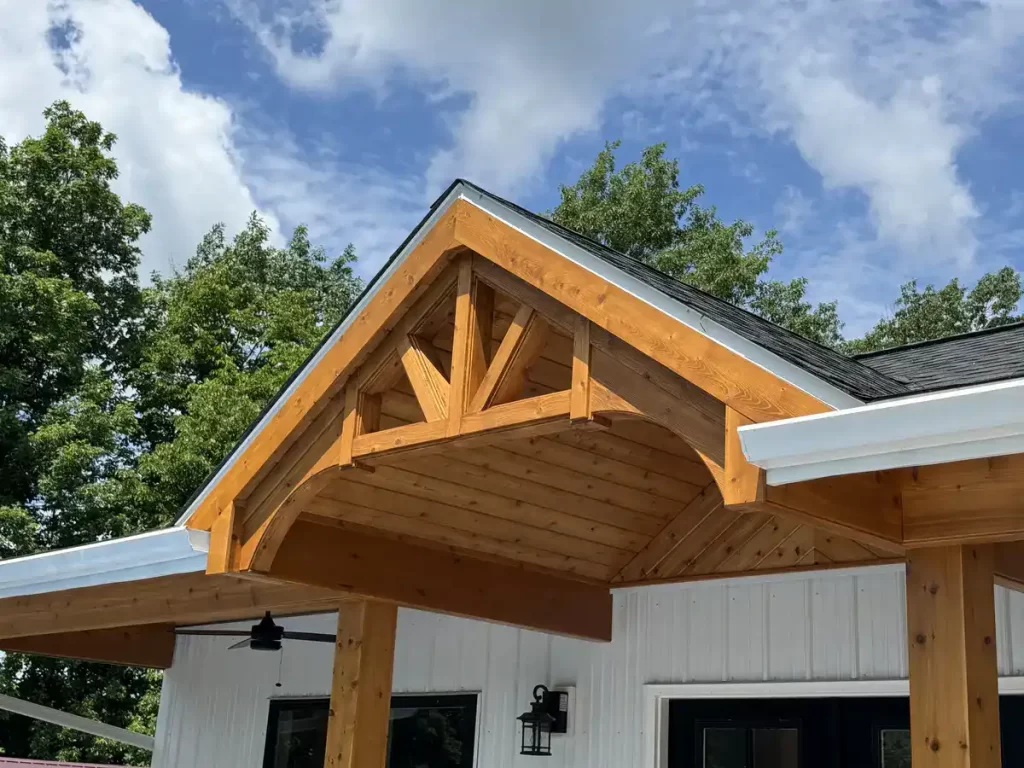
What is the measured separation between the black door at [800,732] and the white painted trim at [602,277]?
2.29 m

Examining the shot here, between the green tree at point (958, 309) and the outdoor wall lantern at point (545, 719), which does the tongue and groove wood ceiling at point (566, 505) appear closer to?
the outdoor wall lantern at point (545, 719)

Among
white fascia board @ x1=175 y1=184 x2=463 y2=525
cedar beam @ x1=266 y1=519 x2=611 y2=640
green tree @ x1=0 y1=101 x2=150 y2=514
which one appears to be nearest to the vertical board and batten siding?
cedar beam @ x1=266 y1=519 x2=611 y2=640

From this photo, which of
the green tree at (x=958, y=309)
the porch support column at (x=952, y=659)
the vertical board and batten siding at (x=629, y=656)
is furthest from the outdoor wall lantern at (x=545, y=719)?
the green tree at (x=958, y=309)

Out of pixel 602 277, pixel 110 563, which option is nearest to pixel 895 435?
pixel 602 277

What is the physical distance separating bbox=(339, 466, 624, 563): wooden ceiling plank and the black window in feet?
4.47

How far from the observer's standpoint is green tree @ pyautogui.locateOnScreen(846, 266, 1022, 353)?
19812mm

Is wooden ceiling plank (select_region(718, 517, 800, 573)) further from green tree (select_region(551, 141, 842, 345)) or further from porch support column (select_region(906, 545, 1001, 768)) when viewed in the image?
green tree (select_region(551, 141, 842, 345))

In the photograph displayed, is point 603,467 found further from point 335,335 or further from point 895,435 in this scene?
point 895,435

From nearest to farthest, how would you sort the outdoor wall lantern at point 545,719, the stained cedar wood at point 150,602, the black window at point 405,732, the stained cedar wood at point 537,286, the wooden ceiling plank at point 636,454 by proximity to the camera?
the stained cedar wood at point 537,286
the wooden ceiling plank at point 636,454
the stained cedar wood at point 150,602
the outdoor wall lantern at point 545,719
the black window at point 405,732

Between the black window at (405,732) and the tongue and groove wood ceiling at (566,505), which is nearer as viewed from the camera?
the tongue and groove wood ceiling at (566,505)

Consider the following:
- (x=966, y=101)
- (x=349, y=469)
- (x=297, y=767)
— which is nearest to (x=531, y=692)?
(x=297, y=767)

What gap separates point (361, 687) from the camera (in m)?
4.74

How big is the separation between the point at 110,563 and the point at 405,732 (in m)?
2.40

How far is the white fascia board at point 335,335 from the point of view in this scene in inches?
162
